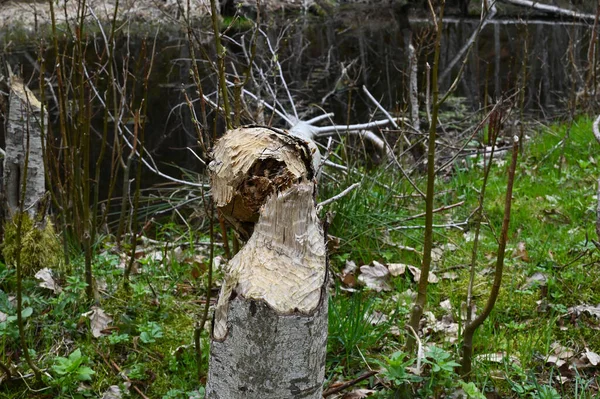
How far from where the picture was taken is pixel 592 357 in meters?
2.58

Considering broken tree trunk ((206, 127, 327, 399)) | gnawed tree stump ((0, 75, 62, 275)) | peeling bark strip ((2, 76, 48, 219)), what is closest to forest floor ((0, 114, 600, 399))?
gnawed tree stump ((0, 75, 62, 275))

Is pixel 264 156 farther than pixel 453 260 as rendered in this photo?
No

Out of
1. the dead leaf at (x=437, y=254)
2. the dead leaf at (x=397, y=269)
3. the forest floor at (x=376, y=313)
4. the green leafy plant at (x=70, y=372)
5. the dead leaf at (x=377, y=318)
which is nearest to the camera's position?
the green leafy plant at (x=70, y=372)

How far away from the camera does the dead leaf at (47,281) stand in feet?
10.4

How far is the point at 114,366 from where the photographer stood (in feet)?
8.77

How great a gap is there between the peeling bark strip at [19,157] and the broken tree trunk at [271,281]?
6.52 feet

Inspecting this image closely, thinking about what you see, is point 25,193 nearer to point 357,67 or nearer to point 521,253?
point 521,253

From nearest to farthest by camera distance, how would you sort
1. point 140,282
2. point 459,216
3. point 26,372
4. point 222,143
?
point 222,143 → point 26,372 → point 140,282 → point 459,216

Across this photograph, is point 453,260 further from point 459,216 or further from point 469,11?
point 469,11

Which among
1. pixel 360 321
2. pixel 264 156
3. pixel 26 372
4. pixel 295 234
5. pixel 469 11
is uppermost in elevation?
pixel 469 11

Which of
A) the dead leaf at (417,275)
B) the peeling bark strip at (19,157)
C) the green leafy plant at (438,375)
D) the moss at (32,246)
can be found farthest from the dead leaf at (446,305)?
the peeling bark strip at (19,157)

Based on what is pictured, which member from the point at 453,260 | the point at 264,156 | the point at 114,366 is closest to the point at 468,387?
the point at 264,156

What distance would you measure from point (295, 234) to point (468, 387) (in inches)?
31.0

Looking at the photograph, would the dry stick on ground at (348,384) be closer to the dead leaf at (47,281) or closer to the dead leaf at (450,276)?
the dead leaf at (450,276)
